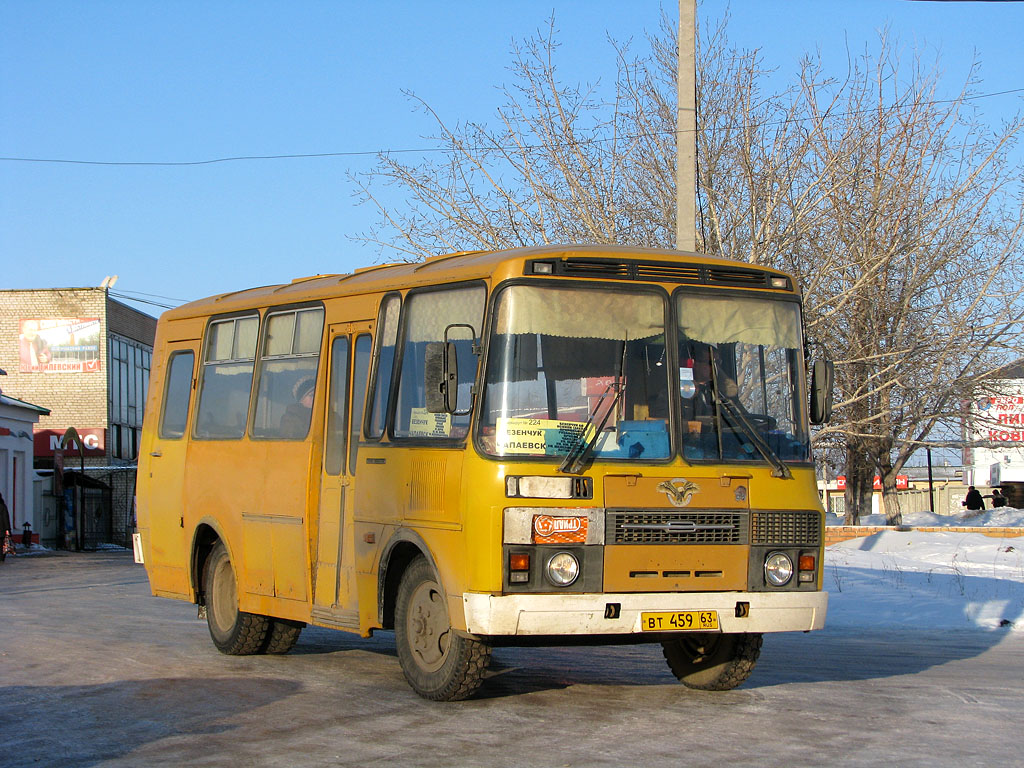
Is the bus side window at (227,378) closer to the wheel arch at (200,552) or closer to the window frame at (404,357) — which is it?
the wheel arch at (200,552)

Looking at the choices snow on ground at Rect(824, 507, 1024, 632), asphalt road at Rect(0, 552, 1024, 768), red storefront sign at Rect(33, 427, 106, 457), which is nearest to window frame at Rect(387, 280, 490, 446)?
asphalt road at Rect(0, 552, 1024, 768)

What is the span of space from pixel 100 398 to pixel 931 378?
36.7 m

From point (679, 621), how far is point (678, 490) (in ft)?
2.55

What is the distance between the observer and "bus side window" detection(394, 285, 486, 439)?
339 inches

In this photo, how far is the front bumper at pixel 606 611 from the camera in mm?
8023

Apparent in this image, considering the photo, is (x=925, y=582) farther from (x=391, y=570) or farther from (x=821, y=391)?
(x=391, y=570)

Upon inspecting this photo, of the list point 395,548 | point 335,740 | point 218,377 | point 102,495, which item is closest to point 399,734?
point 335,740

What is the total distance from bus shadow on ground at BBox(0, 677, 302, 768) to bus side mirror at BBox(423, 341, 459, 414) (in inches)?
88.3

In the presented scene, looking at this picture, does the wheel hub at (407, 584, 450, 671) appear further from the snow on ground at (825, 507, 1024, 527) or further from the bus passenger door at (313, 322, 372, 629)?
the snow on ground at (825, 507, 1024, 527)

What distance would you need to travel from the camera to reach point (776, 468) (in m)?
8.75

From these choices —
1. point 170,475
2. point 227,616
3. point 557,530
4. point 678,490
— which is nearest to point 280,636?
point 227,616

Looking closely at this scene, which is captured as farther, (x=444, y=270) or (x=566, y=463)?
(x=444, y=270)

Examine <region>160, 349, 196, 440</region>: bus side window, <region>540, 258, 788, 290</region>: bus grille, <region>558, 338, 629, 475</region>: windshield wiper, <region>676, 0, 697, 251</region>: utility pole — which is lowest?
<region>558, 338, 629, 475</region>: windshield wiper

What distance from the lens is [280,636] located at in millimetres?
11680
